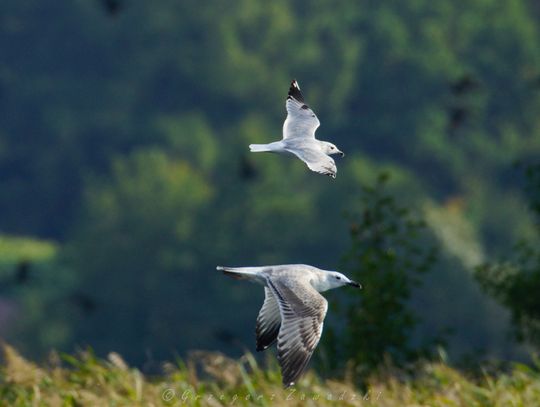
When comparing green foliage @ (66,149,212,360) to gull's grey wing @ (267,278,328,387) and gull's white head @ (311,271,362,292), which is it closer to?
gull's white head @ (311,271,362,292)

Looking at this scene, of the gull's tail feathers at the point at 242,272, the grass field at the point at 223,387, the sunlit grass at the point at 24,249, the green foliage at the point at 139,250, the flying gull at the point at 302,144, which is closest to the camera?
the flying gull at the point at 302,144

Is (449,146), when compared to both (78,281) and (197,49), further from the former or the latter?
(78,281)

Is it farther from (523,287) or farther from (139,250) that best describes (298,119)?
(139,250)

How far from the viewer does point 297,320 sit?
10.0 metres

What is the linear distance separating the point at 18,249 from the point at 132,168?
23.5ft

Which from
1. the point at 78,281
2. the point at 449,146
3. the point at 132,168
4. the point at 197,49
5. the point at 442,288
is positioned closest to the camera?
the point at 442,288

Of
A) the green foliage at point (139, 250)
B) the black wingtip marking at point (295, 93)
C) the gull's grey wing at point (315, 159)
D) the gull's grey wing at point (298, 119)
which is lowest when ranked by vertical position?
the gull's grey wing at point (315, 159)

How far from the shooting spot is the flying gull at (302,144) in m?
9.59

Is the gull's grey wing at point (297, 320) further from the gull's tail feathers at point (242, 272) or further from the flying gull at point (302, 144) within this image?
the flying gull at point (302, 144)

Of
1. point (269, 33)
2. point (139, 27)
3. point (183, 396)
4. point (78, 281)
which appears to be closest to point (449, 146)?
point (269, 33)

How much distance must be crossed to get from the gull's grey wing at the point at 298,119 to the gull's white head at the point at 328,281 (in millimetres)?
1002

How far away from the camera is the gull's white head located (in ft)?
33.7

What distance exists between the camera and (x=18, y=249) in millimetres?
79938

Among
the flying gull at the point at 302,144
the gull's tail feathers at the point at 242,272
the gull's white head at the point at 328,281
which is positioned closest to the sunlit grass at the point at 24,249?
the flying gull at the point at 302,144
